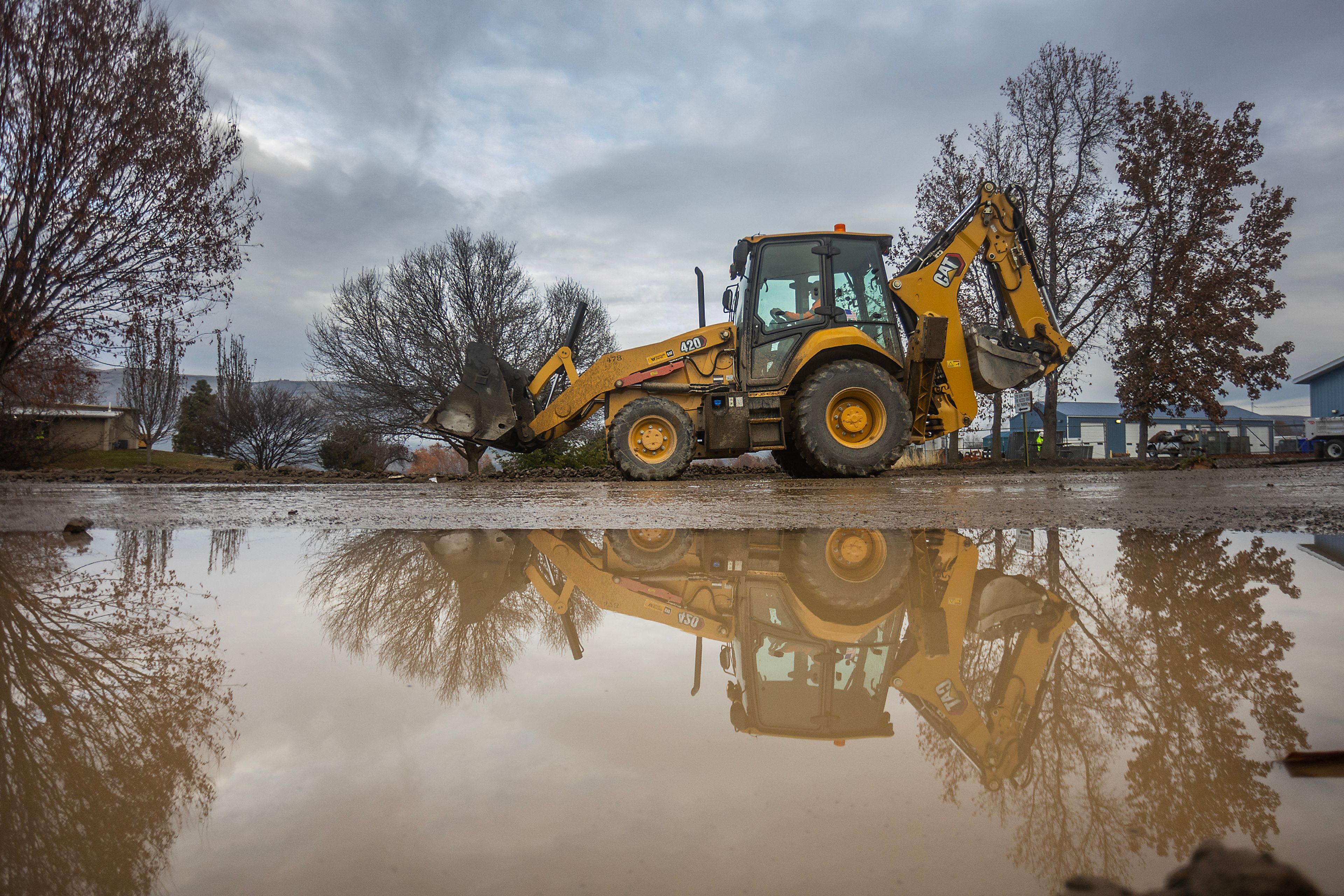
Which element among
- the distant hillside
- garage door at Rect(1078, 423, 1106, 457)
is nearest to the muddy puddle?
the distant hillside

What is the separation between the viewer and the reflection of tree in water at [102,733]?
72 centimetres

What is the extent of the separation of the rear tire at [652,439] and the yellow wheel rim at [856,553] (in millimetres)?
5343

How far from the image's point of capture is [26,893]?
67 centimetres

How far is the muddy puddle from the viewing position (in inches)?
27.8

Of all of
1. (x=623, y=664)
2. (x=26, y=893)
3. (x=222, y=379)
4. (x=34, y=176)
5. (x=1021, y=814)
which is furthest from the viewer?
(x=222, y=379)

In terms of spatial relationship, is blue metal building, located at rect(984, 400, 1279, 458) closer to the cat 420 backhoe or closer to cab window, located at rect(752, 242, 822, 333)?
the cat 420 backhoe

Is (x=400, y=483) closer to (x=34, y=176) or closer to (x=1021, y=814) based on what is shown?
(x=34, y=176)

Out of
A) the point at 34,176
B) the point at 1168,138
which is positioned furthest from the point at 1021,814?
the point at 1168,138

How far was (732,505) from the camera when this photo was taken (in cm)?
459

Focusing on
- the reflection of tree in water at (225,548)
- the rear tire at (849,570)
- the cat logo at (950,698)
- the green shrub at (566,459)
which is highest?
the green shrub at (566,459)

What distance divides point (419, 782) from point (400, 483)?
24.7ft

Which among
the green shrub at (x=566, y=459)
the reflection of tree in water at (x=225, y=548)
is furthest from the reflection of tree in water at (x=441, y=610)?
the green shrub at (x=566, y=459)

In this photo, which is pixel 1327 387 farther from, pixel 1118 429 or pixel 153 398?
pixel 153 398

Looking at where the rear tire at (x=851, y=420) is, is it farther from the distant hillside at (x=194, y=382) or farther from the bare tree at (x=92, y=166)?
the distant hillside at (x=194, y=382)
